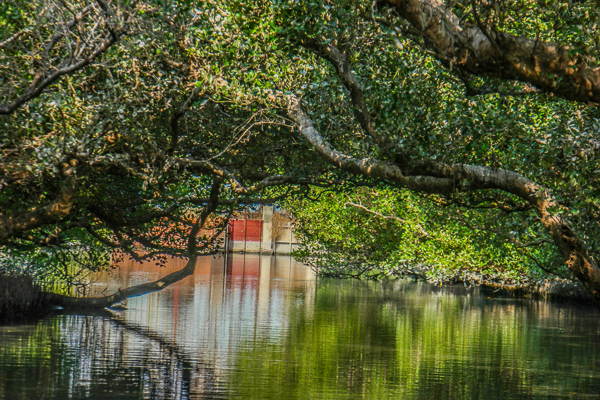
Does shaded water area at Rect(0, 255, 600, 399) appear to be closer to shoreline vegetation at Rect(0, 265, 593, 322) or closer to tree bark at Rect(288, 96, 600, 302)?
shoreline vegetation at Rect(0, 265, 593, 322)

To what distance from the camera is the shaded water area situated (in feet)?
40.8

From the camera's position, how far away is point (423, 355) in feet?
55.9

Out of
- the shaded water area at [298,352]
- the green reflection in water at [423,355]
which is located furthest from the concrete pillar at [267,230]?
the green reflection in water at [423,355]

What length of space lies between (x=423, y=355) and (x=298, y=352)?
3.11 metres

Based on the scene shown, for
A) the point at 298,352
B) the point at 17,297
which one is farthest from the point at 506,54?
the point at 17,297

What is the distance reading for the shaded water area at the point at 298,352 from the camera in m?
12.4

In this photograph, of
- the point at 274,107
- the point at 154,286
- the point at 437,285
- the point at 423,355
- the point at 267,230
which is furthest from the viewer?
the point at 267,230

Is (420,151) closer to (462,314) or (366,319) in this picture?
(366,319)

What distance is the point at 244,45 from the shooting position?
1188 centimetres

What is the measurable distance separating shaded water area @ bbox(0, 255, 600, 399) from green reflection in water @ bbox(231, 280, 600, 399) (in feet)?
0.12

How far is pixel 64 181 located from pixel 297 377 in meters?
5.79

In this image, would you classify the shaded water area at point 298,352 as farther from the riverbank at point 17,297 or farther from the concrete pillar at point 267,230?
the concrete pillar at point 267,230

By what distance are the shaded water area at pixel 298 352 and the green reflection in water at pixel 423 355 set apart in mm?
36

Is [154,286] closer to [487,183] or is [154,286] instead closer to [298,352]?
[298,352]
